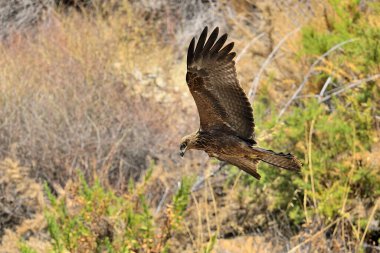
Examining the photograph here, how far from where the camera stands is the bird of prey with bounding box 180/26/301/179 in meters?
5.29

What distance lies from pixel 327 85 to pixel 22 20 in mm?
5429

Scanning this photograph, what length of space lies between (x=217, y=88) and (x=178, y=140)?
397 cm

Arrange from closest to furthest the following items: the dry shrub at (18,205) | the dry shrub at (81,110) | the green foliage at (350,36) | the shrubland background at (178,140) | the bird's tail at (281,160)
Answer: the bird's tail at (281,160)
the shrubland background at (178,140)
the green foliage at (350,36)
the dry shrub at (18,205)
the dry shrub at (81,110)

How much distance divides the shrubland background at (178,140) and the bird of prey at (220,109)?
1.29 metres

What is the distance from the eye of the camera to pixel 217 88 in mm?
5445

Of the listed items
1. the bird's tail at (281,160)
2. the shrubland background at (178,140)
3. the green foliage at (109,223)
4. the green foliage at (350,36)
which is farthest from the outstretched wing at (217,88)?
the green foliage at (350,36)

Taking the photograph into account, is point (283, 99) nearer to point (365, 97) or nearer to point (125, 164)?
point (365, 97)

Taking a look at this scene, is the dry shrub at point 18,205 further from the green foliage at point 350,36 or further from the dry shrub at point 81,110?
the green foliage at point 350,36

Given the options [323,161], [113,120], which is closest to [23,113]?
[113,120]

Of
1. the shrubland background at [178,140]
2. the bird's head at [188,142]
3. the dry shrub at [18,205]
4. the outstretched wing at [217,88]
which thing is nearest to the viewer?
the outstretched wing at [217,88]

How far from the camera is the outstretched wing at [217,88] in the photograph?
526 cm

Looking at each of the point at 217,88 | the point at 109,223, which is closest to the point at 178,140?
the point at 109,223

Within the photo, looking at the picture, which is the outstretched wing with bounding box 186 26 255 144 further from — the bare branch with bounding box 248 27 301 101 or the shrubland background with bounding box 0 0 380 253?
the bare branch with bounding box 248 27 301 101

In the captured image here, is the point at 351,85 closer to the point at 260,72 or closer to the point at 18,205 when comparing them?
the point at 260,72
